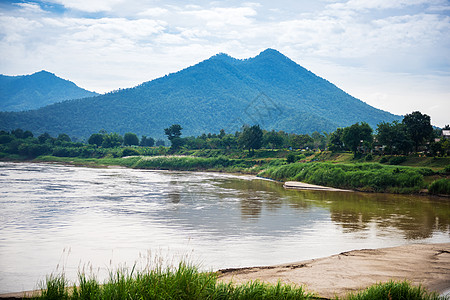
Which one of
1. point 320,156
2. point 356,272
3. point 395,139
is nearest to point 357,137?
point 395,139

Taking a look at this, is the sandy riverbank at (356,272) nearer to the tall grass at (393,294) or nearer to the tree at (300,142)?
the tall grass at (393,294)

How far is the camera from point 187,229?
19.6 metres

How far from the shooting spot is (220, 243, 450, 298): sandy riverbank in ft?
34.2

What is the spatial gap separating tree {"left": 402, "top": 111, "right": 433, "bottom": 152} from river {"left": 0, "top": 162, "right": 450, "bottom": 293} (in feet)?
73.7

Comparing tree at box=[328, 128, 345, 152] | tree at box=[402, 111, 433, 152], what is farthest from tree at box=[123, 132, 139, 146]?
tree at box=[402, 111, 433, 152]

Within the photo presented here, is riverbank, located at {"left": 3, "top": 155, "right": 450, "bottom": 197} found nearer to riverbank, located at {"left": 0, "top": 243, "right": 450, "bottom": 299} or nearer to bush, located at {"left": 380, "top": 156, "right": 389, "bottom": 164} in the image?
bush, located at {"left": 380, "top": 156, "right": 389, "bottom": 164}

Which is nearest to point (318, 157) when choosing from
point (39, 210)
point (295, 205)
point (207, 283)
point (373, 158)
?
point (373, 158)

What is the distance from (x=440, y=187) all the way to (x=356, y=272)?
1138 inches

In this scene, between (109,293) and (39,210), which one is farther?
(39,210)

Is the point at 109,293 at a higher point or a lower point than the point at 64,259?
higher

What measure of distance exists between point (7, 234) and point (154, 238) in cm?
645

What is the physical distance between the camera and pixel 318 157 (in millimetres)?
68688

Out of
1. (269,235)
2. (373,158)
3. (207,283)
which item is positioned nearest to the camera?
(207,283)

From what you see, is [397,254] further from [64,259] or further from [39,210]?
[39,210]
